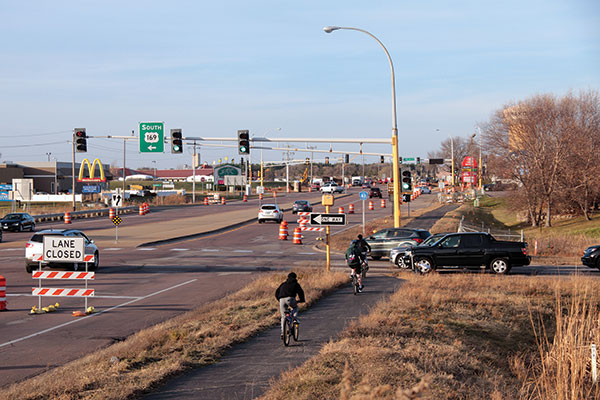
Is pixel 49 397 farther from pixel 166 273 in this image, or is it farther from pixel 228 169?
pixel 228 169

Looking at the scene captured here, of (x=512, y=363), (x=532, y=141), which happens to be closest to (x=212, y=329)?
(x=512, y=363)

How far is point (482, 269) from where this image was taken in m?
25.2

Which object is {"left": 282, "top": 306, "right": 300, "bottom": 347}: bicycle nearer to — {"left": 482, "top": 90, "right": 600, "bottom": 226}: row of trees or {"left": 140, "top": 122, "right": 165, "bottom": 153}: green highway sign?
{"left": 140, "top": 122, "right": 165, "bottom": 153}: green highway sign

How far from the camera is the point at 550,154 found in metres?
56.3

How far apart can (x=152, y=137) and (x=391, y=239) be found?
1969cm

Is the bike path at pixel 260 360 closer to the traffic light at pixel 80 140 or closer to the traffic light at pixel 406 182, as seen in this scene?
the traffic light at pixel 406 182

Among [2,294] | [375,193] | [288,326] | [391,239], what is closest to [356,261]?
[288,326]

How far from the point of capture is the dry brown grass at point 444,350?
876 cm

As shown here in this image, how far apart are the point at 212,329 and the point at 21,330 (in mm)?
4698

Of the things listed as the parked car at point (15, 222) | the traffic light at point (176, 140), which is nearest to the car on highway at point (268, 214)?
the parked car at point (15, 222)

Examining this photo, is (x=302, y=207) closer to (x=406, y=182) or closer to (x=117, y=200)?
(x=117, y=200)

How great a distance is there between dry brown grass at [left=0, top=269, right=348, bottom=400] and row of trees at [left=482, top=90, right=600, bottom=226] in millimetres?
43977

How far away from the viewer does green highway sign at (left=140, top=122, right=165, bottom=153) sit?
42312 mm

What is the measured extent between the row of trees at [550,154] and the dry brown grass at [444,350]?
38.1m
